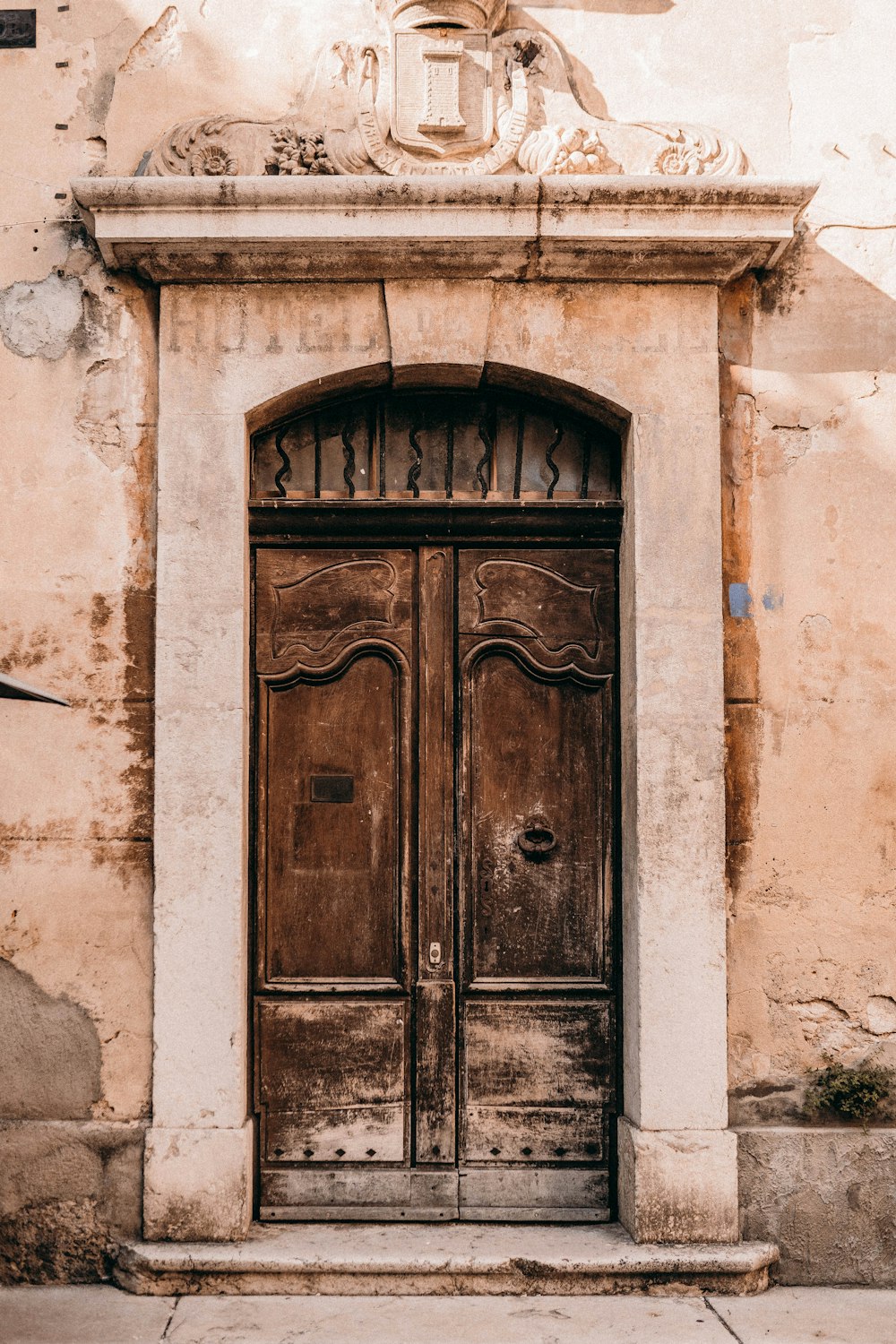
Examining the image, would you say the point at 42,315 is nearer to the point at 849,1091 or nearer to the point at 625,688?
the point at 625,688

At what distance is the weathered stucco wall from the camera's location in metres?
4.61

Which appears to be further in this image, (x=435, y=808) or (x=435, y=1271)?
(x=435, y=808)

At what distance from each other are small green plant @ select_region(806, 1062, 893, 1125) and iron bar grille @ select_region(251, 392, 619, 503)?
244cm

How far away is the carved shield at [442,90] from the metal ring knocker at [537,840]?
2691mm

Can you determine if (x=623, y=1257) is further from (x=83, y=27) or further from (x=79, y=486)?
(x=83, y=27)

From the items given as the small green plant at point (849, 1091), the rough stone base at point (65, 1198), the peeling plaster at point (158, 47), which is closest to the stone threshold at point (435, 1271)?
the rough stone base at point (65, 1198)

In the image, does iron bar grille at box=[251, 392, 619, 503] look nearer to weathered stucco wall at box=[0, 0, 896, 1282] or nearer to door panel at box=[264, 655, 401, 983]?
Result: weathered stucco wall at box=[0, 0, 896, 1282]

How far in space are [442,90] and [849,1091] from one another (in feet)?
13.7

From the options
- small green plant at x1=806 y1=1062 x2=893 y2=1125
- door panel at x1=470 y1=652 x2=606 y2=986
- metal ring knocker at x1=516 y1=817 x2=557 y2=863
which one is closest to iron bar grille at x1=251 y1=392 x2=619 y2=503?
door panel at x1=470 y1=652 x2=606 y2=986

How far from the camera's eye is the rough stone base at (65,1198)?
4484mm

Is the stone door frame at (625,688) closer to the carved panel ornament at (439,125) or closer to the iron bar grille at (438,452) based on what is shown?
the iron bar grille at (438,452)

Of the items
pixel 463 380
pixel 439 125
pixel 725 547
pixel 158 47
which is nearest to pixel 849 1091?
pixel 725 547

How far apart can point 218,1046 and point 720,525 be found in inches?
109

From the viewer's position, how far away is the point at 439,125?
15.4 ft
